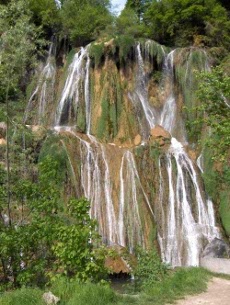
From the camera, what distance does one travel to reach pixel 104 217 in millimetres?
16453

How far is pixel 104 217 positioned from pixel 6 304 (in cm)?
988

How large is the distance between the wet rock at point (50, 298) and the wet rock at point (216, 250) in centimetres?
817

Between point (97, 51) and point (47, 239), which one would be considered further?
point (97, 51)

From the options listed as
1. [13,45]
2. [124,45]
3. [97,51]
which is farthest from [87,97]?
[13,45]

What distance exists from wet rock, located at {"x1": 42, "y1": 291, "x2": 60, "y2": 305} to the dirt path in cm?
199

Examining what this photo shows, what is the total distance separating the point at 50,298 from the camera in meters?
6.75

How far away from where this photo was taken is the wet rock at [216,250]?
14.2 metres

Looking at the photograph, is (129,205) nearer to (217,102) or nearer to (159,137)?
(159,137)

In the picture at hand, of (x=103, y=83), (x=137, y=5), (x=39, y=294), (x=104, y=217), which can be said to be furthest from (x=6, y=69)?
(x=137, y=5)

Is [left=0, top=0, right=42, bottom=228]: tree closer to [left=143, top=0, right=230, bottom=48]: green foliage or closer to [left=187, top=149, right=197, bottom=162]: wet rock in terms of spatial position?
[left=187, top=149, right=197, bottom=162]: wet rock

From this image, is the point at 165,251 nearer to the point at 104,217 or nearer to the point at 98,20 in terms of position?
the point at 104,217

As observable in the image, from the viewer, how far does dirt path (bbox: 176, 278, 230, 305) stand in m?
7.65

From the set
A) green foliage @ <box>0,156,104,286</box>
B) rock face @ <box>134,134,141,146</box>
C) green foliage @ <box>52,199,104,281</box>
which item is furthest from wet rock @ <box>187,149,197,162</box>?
green foliage @ <box>52,199,104,281</box>

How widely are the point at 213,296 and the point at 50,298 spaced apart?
2.95m
